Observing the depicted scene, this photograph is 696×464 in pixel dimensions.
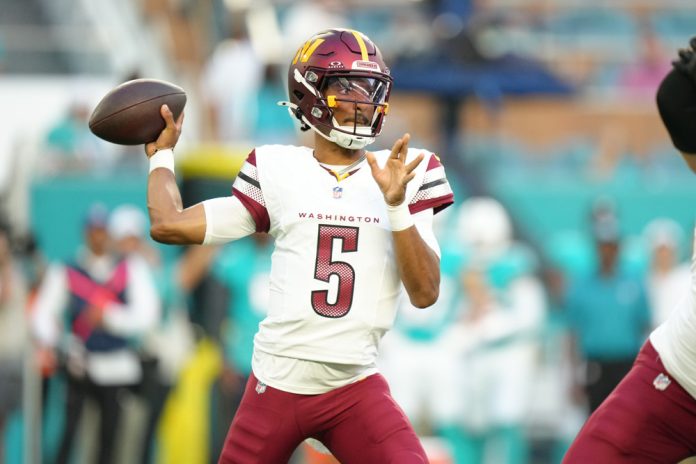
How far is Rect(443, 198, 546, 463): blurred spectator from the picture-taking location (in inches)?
349

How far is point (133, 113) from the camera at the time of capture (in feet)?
14.6

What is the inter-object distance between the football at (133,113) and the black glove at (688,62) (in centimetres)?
167

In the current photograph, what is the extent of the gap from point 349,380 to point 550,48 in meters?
8.48

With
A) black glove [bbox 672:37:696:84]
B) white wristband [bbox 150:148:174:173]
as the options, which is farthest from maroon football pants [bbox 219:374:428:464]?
black glove [bbox 672:37:696:84]

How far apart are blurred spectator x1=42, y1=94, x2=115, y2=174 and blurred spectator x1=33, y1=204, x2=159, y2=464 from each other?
5.66ft

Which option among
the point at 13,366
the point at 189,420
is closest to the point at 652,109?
the point at 189,420

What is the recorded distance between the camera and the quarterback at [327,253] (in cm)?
440

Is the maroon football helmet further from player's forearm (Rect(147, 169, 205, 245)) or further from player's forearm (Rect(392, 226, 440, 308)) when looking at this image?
player's forearm (Rect(147, 169, 205, 245))

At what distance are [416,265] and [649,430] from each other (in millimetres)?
1000

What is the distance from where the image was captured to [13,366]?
25.6 ft

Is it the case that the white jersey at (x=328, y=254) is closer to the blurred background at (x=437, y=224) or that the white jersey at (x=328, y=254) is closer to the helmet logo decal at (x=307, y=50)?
the helmet logo decal at (x=307, y=50)

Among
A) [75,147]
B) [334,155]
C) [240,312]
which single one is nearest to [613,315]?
[240,312]

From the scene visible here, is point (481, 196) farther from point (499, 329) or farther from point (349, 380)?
point (349, 380)

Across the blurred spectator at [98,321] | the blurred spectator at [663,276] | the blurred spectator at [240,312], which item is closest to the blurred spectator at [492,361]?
the blurred spectator at [663,276]
